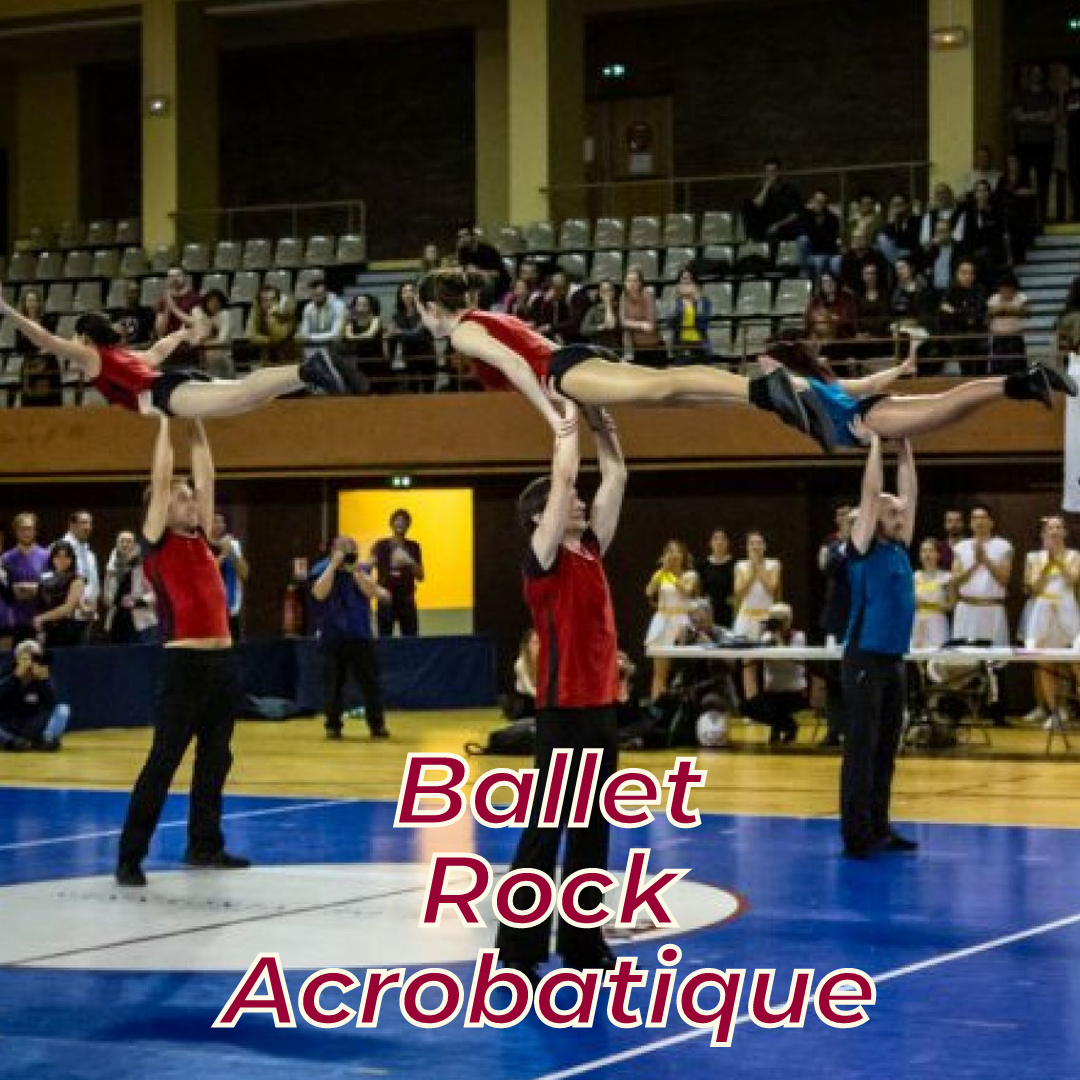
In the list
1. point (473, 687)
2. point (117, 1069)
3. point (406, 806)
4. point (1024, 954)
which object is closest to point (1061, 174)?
point (473, 687)

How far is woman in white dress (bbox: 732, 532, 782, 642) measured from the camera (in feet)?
73.4

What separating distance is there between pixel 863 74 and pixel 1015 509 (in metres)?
9.47

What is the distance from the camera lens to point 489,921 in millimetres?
10453

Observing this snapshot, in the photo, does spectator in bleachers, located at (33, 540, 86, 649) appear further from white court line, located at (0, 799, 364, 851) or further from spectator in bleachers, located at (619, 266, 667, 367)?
spectator in bleachers, located at (619, 266, 667, 367)

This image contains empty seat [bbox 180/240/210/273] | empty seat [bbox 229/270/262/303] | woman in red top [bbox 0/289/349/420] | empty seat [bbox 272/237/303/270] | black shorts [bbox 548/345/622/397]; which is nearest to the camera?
black shorts [bbox 548/345/622/397]

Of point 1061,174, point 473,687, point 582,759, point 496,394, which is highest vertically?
point 1061,174

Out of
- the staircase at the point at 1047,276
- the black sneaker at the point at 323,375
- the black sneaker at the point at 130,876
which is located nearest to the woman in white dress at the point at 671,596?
the staircase at the point at 1047,276

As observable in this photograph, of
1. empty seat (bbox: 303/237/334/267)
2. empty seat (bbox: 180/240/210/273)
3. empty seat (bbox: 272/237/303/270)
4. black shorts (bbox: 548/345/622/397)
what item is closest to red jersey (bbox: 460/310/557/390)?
black shorts (bbox: 548/345/622/397)

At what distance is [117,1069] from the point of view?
7.58 m

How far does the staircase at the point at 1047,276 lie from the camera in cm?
2538

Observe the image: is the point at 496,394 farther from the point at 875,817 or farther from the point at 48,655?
the point at 875,817

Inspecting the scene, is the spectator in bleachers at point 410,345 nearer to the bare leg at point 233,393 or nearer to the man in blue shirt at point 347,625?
the man in blue shirt at point 347,625

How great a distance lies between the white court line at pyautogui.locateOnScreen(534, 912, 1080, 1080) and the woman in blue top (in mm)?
2063

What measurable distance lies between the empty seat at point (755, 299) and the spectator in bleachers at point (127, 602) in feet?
24.4
